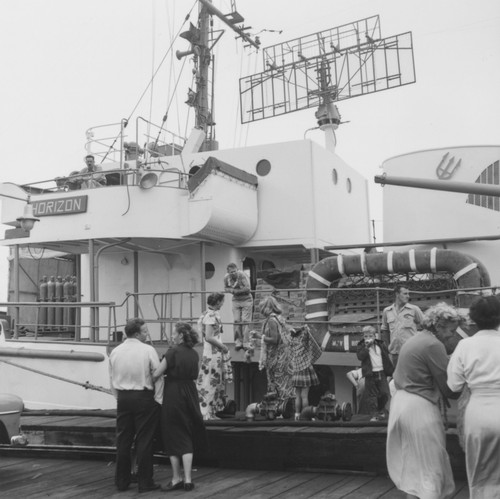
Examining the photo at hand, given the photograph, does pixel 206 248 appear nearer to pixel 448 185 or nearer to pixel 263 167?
pixel 263 167

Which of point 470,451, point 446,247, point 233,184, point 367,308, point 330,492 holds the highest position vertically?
point 233,184

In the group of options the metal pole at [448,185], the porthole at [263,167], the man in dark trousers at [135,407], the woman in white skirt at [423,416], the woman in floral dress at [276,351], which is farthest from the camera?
the porthole at [263,167]

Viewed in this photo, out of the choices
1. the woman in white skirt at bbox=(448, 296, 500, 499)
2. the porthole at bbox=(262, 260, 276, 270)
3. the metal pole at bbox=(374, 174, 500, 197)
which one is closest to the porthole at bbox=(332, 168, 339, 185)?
the porthole at bbox=(262, 260, 276, 270)

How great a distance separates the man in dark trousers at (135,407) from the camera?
6.84 m

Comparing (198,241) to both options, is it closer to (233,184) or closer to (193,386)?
(233,184)

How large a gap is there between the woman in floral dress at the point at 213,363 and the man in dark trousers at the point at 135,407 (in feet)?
4.72

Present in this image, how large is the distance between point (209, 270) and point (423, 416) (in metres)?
9.36

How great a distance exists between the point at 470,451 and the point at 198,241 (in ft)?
29.5

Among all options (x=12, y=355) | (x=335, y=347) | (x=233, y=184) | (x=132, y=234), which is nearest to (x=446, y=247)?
(x=335, y=347)

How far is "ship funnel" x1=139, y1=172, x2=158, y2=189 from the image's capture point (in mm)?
12844

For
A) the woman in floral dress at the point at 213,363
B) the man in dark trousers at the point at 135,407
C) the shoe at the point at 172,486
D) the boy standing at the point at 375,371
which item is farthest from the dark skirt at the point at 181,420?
the boy standing at the point at 375,371

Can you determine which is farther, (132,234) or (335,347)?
(132,234)

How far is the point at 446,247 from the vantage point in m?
12.4

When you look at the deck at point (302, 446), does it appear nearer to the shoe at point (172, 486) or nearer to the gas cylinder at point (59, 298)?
the shoe at point (172, 486)
